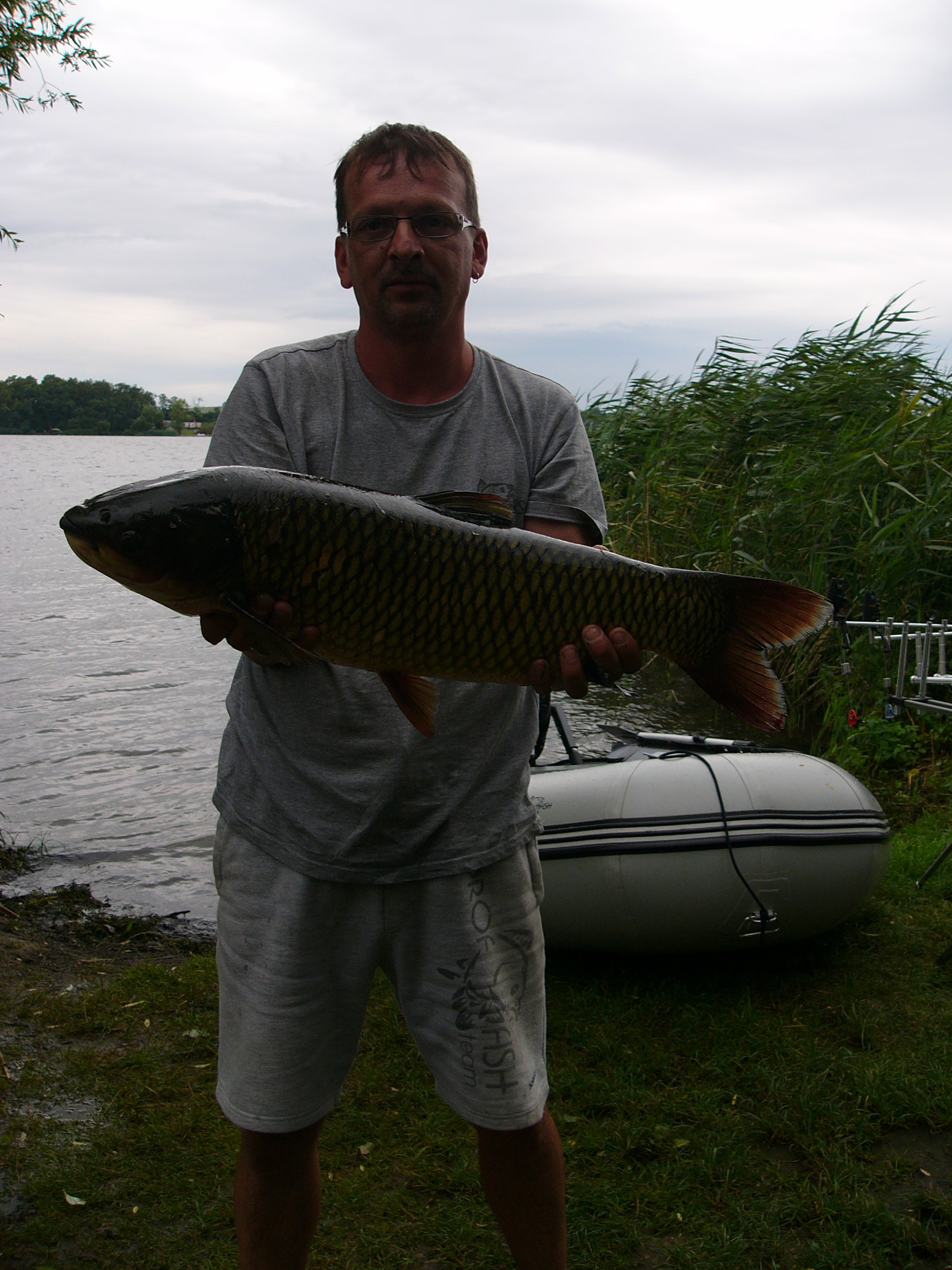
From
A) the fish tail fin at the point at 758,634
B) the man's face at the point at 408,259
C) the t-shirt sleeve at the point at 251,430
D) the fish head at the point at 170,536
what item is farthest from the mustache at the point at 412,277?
the fish tail fin at the point at 758,634

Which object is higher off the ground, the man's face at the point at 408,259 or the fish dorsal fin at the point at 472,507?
the man's face at the point at 408,259

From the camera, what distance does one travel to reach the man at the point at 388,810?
2.16 metres

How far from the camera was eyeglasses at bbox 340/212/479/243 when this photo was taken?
220cm

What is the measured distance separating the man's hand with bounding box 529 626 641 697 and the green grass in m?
1.68

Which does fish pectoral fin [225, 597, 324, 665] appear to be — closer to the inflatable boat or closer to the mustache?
the mustache

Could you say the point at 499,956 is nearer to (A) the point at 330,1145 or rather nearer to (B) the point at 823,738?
(A) the point at 330,1145

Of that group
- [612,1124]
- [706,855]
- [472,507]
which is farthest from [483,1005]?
[706,855]

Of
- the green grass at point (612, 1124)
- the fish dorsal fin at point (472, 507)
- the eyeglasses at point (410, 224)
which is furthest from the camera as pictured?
the green grass at point (612, 1124)

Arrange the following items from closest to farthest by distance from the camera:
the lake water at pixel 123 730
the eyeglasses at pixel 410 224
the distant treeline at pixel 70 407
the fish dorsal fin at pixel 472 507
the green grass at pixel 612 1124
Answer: the fish dorsal fin at pixel 472 507 → the eyeglasses at pixel 410 224 → the green grass at pixel 612 1124 → the lake water at pixel 123 730 → the distant treeline at pixel 70 407

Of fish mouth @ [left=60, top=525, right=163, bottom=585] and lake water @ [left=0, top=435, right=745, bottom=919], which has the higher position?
fish mouth @ [left=60, top=525, right=163, bottom=585]

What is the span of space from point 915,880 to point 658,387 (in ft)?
28.4

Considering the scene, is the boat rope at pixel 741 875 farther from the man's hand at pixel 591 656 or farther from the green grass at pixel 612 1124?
the man's hand at pixel 591 656

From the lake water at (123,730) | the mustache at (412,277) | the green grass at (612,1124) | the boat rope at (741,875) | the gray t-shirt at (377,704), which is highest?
the mustache at (412,277)

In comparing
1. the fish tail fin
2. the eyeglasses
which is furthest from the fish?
the eyeglasses
